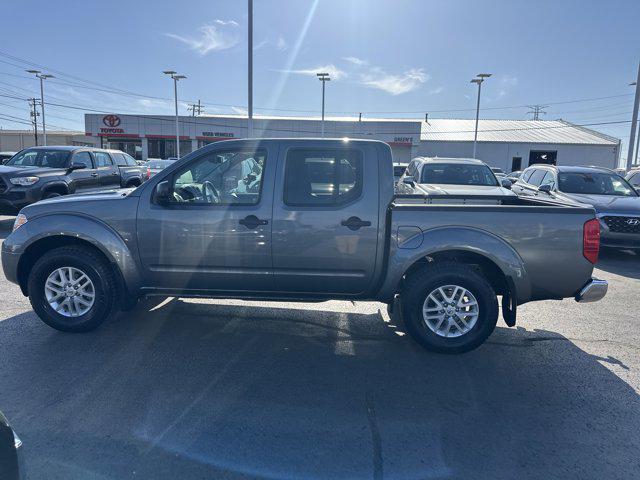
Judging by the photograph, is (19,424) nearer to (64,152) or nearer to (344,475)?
(344,475)

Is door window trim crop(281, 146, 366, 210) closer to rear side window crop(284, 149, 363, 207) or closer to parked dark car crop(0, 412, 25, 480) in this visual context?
rear side window crop(284, 149, 363, 207)

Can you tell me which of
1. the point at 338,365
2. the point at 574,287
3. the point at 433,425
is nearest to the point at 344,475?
the point at 433,425

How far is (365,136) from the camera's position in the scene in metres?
46.6

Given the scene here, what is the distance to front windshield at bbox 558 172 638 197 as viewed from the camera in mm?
10039

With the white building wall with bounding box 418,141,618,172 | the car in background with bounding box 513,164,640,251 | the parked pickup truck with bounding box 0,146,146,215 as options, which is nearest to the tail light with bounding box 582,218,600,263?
the car in background with bounding box 513,164,640,251

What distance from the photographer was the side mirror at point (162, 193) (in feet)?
14.2

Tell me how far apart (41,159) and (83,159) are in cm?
98

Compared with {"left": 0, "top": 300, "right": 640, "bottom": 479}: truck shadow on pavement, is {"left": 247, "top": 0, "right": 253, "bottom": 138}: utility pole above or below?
above

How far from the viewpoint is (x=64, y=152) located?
11805mm

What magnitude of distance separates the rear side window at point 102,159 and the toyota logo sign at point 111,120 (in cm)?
3854

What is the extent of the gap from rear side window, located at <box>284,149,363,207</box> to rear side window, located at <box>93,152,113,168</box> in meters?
10.4

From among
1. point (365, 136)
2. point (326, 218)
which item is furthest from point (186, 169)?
point (365, 136)

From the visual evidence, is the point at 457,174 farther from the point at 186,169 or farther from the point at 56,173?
the point at 56,173

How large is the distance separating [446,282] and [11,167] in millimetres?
11284
